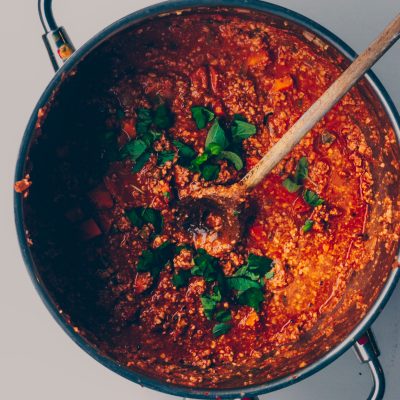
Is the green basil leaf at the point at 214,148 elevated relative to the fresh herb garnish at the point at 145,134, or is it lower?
lower

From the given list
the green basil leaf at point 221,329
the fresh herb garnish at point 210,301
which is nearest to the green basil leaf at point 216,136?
the fresh herb garnish at point 210,301

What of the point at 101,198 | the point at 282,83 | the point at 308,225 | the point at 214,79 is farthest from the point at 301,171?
the point at 101,198

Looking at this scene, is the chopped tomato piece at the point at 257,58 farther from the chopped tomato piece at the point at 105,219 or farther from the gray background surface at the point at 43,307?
the chopped tomato piece at the point at 105,219

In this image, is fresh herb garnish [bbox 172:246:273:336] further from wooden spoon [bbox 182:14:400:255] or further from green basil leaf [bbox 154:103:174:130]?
green basil leaf [bbox 154:103:174:130]

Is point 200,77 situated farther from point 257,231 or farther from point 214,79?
point 257,231

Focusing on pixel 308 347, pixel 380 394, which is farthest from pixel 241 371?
pixel 380 394

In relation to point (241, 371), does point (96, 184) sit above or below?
above

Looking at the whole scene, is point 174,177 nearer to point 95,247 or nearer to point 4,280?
point 95,247
